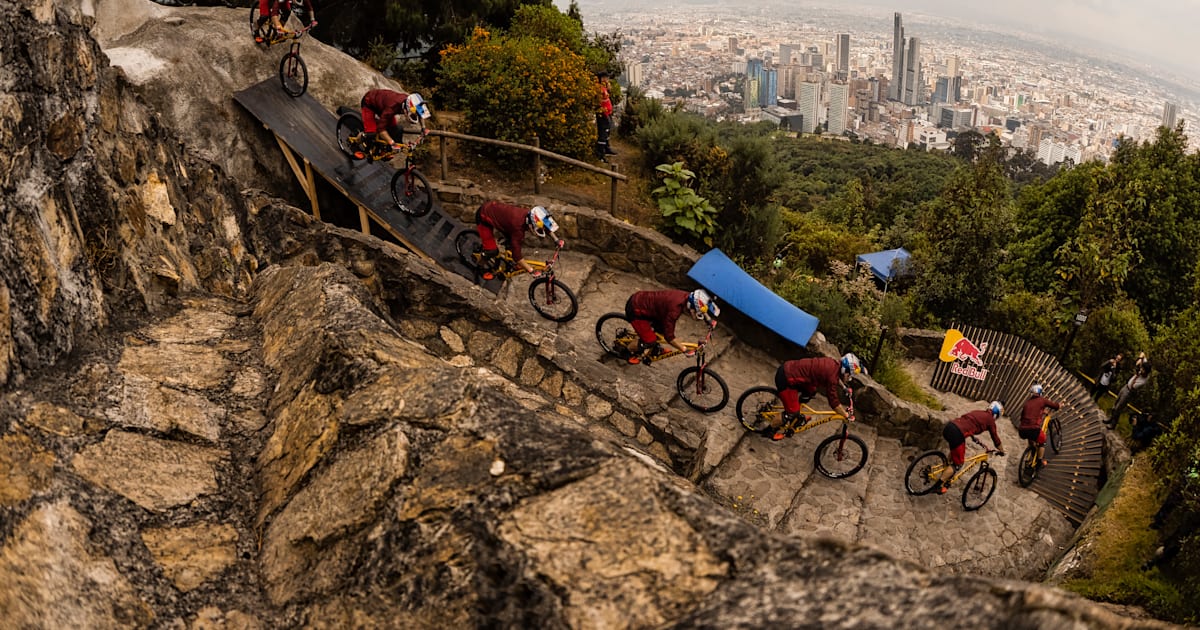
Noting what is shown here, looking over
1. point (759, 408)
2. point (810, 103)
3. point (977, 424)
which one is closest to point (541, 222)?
point (759, 408)

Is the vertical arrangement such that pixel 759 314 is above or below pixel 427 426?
below

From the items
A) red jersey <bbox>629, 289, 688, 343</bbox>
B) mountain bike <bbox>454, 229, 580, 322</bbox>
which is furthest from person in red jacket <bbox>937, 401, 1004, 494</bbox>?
mountain bike <bbox>454, 229, 580, 322</bbox>

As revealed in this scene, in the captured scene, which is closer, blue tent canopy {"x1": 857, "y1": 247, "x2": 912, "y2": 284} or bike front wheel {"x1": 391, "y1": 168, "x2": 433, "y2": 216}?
bike front wheel {"x1": 391, "y1": 168, "x2": 433, "y2": 216}

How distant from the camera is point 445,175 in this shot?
1371 centimetres

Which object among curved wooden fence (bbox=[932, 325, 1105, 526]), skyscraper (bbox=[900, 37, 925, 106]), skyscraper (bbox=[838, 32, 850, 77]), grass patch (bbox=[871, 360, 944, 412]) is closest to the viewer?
curved wooden fence (bbox=[932, 325, 1105, 526])

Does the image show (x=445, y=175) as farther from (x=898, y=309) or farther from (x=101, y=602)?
(x=101, y=602)

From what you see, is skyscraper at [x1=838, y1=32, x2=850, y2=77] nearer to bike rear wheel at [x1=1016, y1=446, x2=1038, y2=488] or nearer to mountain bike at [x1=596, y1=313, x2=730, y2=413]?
bike rear wheel at [x1=1016, y1=446, x2=1038, y2=488]

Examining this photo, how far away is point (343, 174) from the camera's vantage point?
38.7ft

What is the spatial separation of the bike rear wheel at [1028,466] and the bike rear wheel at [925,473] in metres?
2.24

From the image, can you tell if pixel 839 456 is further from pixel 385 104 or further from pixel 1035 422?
pixel 385 104

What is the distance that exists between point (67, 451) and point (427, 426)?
1.51 metres

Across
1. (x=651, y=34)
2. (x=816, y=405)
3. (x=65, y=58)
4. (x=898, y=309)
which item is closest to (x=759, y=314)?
(x=816, y=405)

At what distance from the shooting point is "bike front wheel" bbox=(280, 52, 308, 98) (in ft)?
40.4

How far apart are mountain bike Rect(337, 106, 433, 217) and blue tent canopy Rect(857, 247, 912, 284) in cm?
1257
